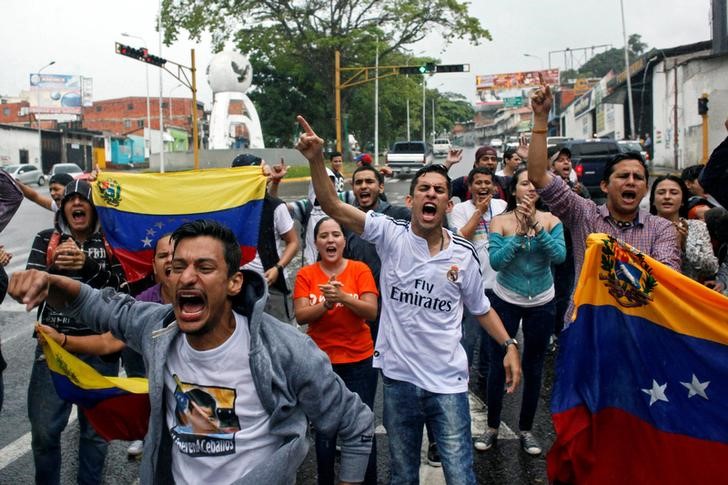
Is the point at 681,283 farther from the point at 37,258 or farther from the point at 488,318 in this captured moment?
the point at 37,258

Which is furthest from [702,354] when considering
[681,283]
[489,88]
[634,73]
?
[489,88]

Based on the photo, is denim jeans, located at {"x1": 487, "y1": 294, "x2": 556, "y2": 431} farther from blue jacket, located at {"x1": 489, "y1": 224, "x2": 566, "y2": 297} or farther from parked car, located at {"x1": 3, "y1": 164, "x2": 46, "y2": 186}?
parked car, located at {"x1": 3, "y1": 164, "x2": 46, "y2": 186}

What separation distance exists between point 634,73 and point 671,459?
4107 cm

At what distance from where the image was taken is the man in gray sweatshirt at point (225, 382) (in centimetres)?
251

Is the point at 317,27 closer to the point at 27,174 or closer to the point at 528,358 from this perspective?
the point at 27,174

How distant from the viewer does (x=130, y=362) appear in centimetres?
483

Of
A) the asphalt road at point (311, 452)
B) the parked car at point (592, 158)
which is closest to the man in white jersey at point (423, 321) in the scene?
the asphalt road at point (311, 452)

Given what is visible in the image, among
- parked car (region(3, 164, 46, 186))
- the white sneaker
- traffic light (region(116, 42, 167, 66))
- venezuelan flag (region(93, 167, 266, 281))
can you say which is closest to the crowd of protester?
venezuelan flag (region(93, 167, 266, 281))

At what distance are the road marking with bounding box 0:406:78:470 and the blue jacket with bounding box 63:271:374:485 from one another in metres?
2.66

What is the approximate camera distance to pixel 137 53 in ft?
79.5

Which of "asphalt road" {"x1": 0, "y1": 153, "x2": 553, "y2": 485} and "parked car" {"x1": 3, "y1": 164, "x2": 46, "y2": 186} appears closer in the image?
"asphalt road" {"x1": 0, "y1": 153, "x2": 553, "y2": 485}

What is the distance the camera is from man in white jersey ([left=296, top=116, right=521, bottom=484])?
3.47m

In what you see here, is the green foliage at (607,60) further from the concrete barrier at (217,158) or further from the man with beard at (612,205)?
the man with beard at (612,205)

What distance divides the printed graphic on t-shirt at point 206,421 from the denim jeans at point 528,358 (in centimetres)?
268
